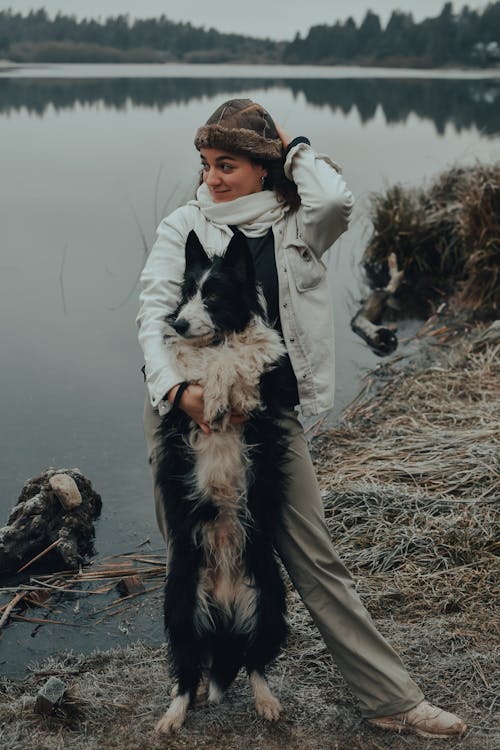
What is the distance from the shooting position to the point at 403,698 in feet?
10.9

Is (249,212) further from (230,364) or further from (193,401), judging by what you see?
(193,401)

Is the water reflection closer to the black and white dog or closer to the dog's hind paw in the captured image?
the black and white dog

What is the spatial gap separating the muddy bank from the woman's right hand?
1226 mm

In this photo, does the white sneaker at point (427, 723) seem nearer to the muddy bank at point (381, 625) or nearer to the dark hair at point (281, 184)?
the muddy bank at point (381, 625)

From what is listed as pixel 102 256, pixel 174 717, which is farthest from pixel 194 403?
pixel 102 256

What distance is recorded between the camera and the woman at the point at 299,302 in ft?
10.8

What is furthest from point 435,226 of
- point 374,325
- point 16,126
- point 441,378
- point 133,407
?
point 16,126

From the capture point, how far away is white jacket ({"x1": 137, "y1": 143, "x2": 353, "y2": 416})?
324cm

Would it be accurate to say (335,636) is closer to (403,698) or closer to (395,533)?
(403,698)

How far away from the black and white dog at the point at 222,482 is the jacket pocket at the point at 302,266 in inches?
8.1

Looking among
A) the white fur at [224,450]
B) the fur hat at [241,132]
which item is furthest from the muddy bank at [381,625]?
the fur hat at [241,132]

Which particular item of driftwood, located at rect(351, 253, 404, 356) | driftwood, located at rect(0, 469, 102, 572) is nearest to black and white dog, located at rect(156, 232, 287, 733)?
driftwood, located at rect(0, 469, 102, 572)

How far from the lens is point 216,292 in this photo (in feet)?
10.00

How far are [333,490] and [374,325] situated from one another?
5337mm
